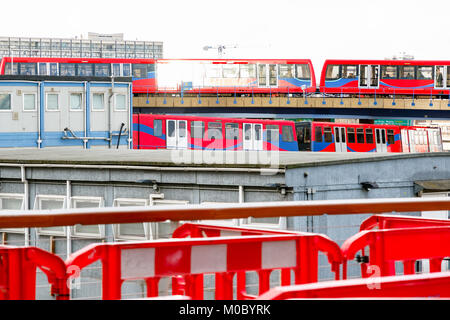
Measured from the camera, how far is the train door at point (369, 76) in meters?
46.2

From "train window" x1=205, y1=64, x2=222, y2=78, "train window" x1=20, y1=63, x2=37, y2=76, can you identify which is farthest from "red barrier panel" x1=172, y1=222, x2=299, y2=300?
"train window" x1=20, y1=63, x2=37, y2=76

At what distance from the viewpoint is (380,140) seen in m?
42.7

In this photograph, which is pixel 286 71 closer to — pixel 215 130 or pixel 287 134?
pixel 287 134

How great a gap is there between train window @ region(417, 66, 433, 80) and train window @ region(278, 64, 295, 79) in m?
8.10

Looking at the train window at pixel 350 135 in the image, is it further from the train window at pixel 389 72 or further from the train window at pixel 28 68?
the train window at pixel 28 68

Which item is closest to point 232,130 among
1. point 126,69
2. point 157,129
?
point 157,129

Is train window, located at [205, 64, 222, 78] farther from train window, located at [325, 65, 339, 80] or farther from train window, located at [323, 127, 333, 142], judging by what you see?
train window, located at [323, 127, 333, 142]

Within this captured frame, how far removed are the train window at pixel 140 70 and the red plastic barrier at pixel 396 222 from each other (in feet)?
139

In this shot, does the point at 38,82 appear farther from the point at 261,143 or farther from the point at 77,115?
the point at 261,143

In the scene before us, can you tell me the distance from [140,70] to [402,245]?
43354mm

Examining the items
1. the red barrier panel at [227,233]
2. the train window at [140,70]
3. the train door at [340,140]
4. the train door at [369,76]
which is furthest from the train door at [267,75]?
the red barrier panel at [227,233]

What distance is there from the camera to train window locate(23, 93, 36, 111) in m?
29.5
